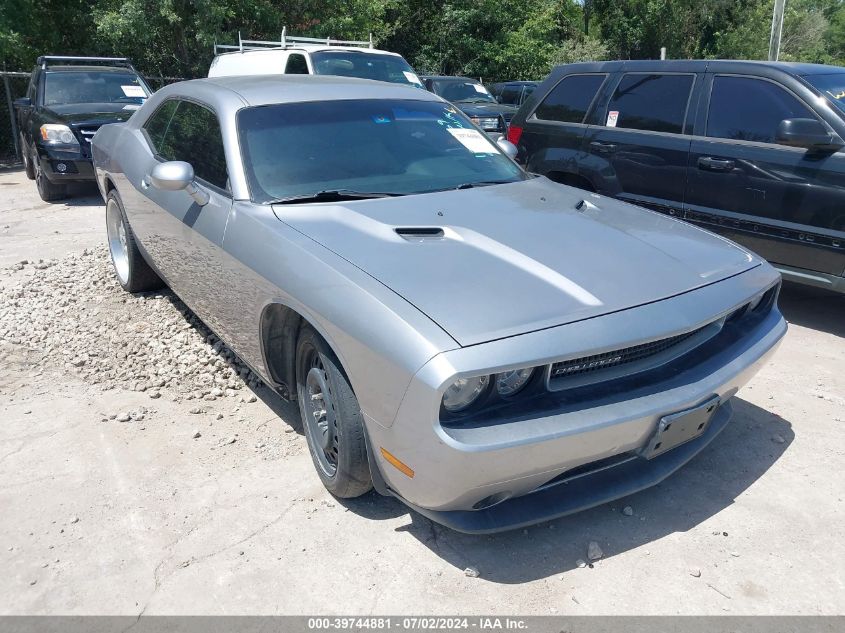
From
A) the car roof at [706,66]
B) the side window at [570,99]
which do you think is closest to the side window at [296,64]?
the side window at [570,99]

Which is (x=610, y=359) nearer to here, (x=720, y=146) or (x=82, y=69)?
(x=720, y=146)

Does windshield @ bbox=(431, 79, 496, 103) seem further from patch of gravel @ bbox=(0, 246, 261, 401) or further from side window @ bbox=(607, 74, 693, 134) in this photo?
patch of gravel @ bbox=(0, 246, 261, 401)

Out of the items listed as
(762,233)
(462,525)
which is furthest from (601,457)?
(762,233)

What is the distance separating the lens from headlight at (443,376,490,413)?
2.43 metres

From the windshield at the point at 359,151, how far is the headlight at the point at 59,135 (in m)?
6.92

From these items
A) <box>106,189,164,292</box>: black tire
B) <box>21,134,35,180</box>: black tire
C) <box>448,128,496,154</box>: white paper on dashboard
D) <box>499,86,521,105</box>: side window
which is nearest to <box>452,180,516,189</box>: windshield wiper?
<box>448,128,496,154</box>: white paper on dashboard

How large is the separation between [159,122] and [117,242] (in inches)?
53.6

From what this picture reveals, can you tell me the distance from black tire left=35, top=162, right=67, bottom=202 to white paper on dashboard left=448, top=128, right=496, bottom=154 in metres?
7.61

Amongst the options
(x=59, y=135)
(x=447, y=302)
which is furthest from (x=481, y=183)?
(x=59, y=135)

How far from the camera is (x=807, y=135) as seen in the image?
15.9 ft

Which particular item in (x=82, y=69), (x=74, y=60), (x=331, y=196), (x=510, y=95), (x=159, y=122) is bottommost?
(x=510, y=95)

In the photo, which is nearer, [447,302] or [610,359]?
[447,302]

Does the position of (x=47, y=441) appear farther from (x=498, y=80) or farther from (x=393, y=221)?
(x=498, y=80)

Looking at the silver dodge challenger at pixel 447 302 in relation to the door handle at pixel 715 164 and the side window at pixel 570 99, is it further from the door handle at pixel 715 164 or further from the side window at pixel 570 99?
the side window at pixel 570 99
